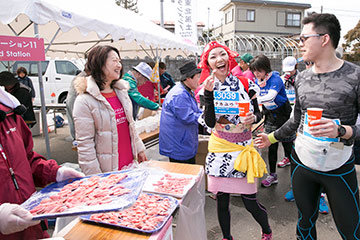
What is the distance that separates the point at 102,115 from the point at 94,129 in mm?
146

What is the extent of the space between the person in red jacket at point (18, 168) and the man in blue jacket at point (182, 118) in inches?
62.4

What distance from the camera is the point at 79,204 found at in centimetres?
116

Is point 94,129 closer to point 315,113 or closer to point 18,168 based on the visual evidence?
point 18,168

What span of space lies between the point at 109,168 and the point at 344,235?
74.8 inches

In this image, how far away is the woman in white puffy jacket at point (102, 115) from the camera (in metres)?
2.09

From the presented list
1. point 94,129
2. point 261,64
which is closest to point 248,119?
point 94,129

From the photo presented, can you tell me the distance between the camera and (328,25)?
1728 millimetres

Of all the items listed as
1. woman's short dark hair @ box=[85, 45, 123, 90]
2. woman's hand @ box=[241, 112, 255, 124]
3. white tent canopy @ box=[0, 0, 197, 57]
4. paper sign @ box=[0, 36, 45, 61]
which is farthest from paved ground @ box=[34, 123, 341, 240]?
white tent canopy @ box=[0, 0, 197, 57]

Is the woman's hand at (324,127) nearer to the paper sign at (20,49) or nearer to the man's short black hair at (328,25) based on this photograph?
the man's short black hair at (328,25)

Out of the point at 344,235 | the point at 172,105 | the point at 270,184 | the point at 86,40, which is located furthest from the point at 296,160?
the point at 86,40

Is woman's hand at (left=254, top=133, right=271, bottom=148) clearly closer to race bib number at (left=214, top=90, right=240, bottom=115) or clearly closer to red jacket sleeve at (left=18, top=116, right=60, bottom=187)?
race bib number at (left=214, top=90, right=240, bottom=115)

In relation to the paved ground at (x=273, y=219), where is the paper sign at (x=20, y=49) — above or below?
above

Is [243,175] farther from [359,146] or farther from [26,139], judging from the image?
[26,139]

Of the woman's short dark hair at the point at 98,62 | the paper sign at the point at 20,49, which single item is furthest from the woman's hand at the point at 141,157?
the paper sign at the point at 20,49
